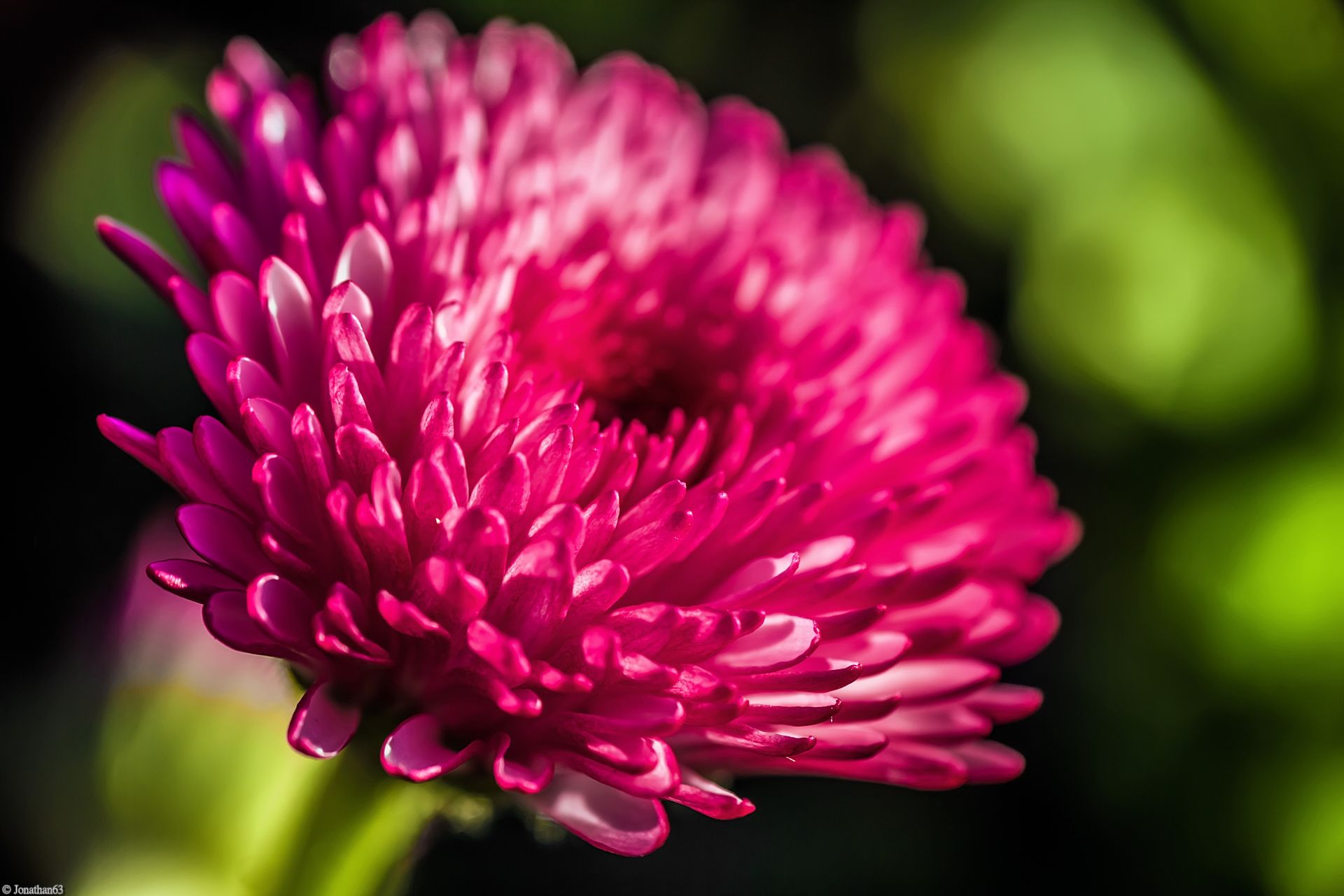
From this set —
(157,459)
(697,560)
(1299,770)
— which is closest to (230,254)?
A: (157,459)

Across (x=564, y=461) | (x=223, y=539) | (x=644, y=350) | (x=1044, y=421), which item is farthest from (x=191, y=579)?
(x=1044, y=421)

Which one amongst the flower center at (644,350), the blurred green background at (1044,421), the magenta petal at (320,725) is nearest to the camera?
the magenta petal at (320,725)

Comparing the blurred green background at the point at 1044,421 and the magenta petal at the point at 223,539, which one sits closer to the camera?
Result: the magenta petal at the point at 223,539

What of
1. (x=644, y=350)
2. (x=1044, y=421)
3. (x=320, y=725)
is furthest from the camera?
(x=1044, y=421)

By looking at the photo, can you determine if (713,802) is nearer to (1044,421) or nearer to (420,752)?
(420,752)

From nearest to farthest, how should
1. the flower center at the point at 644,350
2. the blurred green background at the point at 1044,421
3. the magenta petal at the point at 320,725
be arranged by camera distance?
the magenta petal at the point at 320,725
the flower center at the point at 644,350
the blurred green background at the point at 1044,421

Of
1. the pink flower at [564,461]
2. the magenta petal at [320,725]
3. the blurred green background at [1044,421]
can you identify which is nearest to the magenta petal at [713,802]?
the pink flower at [564,461]

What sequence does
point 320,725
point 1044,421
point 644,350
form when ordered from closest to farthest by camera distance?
point 320,725
point 644,350
point 1044,421

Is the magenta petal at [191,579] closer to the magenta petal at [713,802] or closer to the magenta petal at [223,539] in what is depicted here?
the magenta petal at [223,539]
